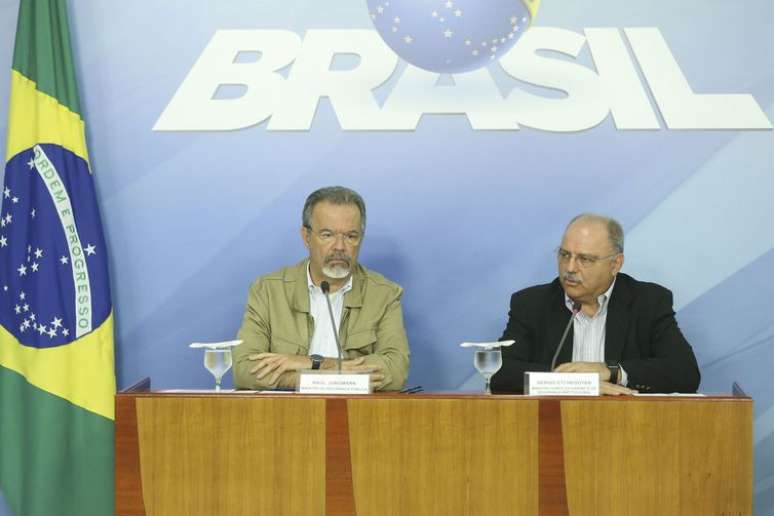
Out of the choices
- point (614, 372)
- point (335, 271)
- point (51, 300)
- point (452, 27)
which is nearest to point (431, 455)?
point (614, 372)

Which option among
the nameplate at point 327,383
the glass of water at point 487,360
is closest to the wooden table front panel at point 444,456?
the nameplate at point 327,383

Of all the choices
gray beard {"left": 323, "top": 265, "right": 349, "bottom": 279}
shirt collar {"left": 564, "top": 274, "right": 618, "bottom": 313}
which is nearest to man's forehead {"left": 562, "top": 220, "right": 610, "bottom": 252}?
shirt collar {"left": 564, "top": 274, "right": 618, "bottom": 313}

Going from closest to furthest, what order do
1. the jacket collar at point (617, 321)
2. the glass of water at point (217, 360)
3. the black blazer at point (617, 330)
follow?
the glass of water at point (217, 360) < the black blazer at point (617, 330) < the jacket collar at point (617, 321)

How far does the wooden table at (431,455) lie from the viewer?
10.1 ft

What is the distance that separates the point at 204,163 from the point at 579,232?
5.56 ft

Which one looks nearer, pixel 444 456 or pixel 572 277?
pixel 444 456

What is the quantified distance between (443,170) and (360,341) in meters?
1.00

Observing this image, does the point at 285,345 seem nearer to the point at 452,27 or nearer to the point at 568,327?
the point at 568,327

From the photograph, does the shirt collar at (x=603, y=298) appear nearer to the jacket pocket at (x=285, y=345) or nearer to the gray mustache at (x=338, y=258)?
the gray mustache at (x=338, y=258)

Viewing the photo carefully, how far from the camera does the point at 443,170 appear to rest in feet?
15.5

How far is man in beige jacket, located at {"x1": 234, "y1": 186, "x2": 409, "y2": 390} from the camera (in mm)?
4070

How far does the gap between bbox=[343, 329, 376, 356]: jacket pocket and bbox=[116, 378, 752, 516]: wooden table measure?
0.89 meters

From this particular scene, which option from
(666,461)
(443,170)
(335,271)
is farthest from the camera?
(443,170)

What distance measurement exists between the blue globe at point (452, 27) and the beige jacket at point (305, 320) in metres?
0.97
